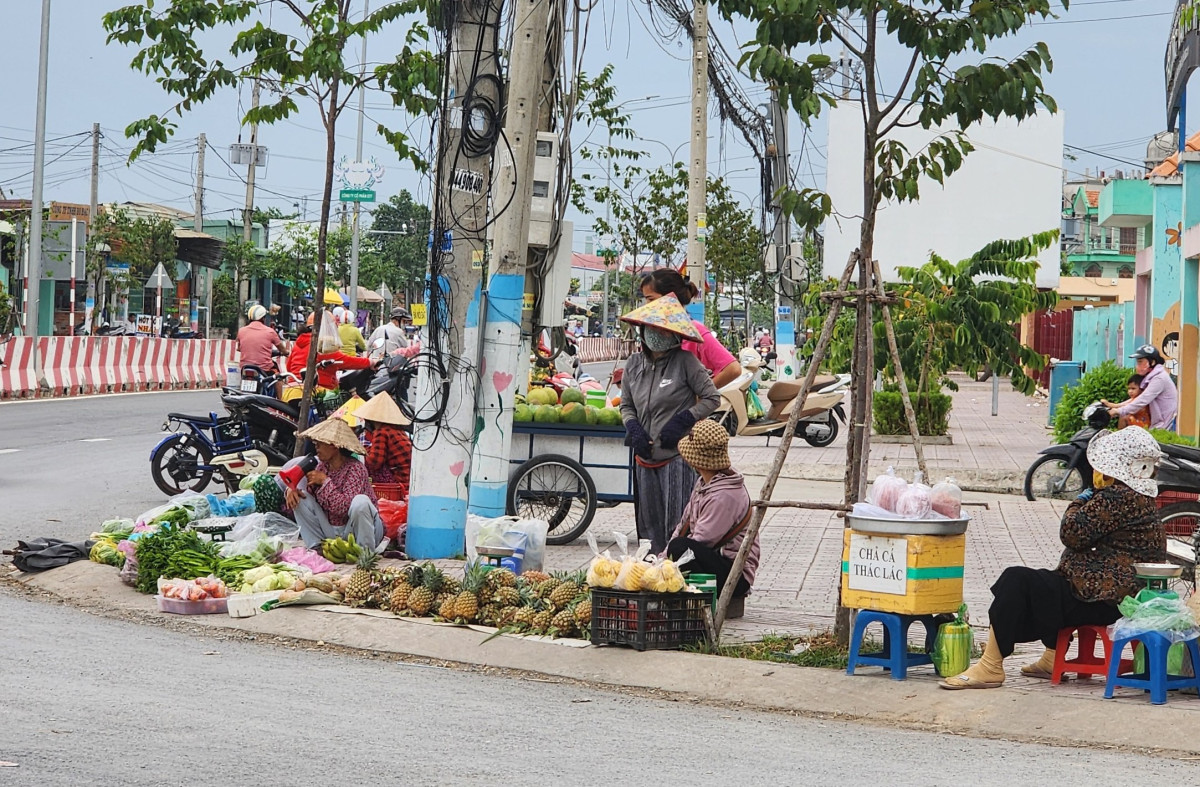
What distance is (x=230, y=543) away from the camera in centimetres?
1081

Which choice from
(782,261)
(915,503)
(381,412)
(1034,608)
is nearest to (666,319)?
(381,412)

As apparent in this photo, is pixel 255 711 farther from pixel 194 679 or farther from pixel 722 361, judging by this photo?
pixel 722 361

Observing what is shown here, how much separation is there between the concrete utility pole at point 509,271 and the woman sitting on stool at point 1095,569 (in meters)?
4.29

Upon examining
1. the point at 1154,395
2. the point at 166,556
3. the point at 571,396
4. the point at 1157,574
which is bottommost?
the point at 166,556

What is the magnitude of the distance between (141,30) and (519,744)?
358 inches

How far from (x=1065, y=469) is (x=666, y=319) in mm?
8659

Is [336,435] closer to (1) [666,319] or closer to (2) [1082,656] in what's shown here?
(1) [666,319]

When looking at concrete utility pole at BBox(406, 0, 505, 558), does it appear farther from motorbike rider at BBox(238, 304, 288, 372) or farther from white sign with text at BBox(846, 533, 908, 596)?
motorbike rider at BBox(238, 304, 288, 372)

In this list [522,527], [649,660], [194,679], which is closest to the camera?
[194,679]

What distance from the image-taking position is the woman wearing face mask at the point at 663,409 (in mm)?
10242

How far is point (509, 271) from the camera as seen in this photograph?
10.6 m

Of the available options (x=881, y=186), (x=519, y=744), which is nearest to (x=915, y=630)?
(x=881, y=186)

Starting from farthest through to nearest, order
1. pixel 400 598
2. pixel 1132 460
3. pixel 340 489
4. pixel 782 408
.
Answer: pixel 782 408, pixel 340 489, pixel 400 598, pixel 1132 460

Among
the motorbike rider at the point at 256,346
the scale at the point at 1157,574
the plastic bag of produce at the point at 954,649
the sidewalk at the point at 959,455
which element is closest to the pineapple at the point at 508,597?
the plastic bag of produce at the point at 954,649
